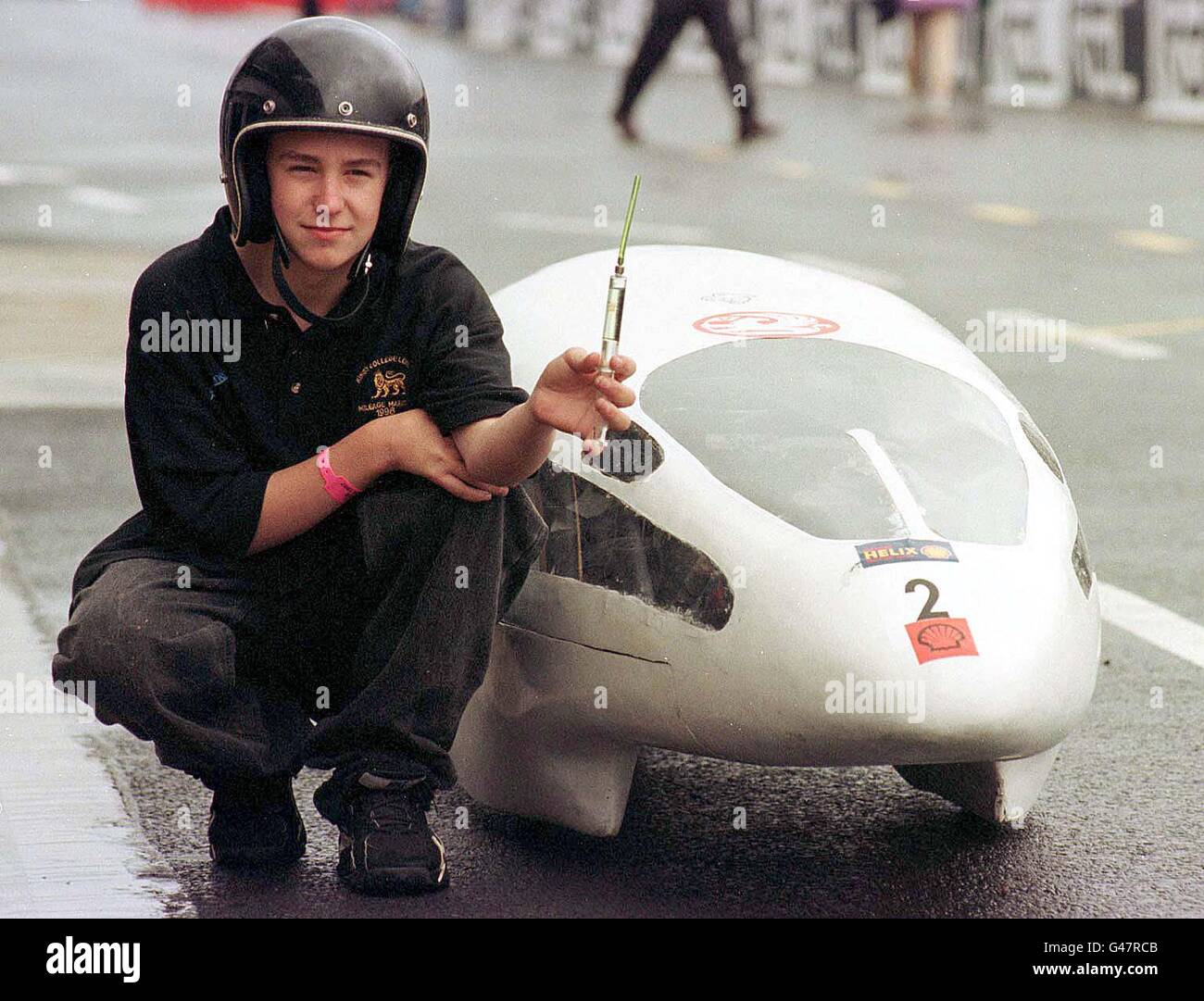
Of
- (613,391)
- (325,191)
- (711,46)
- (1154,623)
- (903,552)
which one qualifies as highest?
(325,191)

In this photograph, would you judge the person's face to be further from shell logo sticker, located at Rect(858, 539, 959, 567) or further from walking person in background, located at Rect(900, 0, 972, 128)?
walking person in background, located at Rect(900, 0, 972, 128)

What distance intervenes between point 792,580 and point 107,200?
11057 millimetres

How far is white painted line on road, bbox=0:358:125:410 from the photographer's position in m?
8.75

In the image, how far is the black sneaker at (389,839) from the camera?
410 cm

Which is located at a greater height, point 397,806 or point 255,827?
point 397,806

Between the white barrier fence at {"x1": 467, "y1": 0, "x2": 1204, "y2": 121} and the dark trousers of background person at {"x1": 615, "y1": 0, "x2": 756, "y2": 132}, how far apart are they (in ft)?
1.15

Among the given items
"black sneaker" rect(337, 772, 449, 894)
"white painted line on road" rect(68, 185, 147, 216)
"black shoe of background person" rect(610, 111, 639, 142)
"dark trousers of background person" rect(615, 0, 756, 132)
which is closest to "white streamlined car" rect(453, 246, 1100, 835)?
"black sneaker" rect(337, 772, 449, 894)

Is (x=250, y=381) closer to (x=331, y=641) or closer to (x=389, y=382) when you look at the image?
(x=389, y=382)

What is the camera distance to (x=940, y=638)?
152 inches

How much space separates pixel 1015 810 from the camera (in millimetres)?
4402

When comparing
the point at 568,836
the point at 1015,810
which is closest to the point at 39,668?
the point at 568,836

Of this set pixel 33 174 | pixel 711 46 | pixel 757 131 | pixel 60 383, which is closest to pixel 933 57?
pixel 757 131
